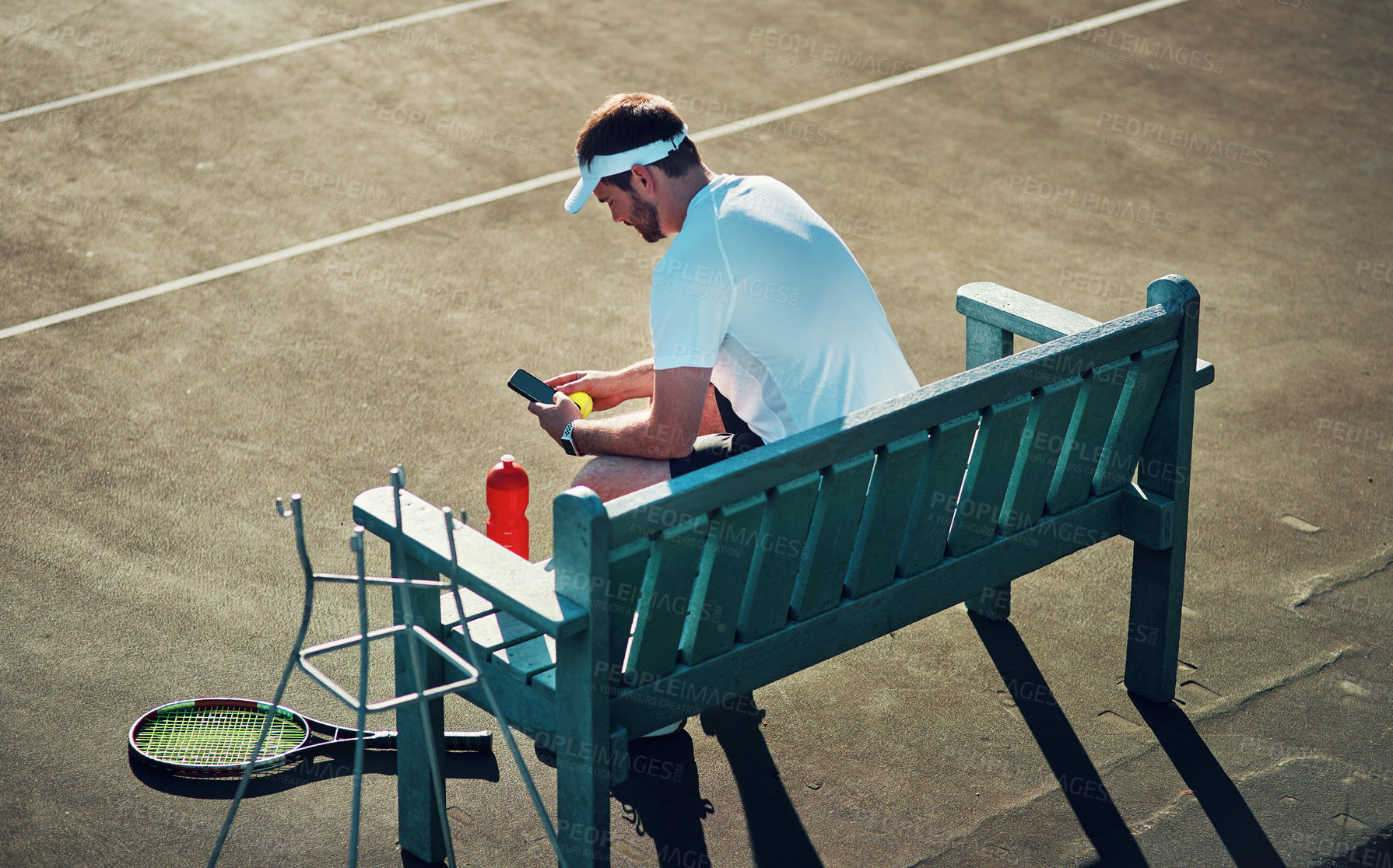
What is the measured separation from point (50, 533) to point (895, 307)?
405 centimetres

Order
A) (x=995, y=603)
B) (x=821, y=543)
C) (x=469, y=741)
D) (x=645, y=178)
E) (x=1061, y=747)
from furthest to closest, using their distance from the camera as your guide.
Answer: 1. (x=995, y=603)
2. (x=1061, y=747)
3. (x=469, y=741)
4. (x=645, y=178)
5. (x=821, y=543)

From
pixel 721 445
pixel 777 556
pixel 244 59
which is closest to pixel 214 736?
pixel 721 445

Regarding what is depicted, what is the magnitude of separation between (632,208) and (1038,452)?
4.61 feet

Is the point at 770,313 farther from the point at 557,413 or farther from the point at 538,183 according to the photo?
the point at 538,183

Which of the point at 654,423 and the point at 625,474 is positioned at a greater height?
the point at 654,423

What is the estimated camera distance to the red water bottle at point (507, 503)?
171 inches

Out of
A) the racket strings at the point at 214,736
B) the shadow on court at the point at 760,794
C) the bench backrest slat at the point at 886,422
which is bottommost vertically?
the shadow on court at the point at 760,794

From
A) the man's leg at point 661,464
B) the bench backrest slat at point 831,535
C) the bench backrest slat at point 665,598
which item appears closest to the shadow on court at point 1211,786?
the bench backrest slat at point 831,535

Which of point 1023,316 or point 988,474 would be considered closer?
point 988,474

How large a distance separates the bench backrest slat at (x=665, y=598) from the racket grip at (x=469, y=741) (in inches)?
40.8

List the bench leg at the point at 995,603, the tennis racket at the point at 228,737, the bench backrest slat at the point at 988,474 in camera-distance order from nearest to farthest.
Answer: the bench backrest slat at the point at 988,474 < the tennis racket at the point at 228,737 < the bench leg at the point at 995,603

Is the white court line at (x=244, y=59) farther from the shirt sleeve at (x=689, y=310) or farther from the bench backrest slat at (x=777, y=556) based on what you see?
the bench backrest slat at (x=777, y=556)

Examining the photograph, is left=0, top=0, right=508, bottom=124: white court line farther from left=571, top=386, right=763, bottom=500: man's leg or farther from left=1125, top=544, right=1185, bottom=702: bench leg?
left=1125, top=544, right=1185, bottom=702: bench leg

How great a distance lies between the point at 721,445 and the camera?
4363 millimetres
